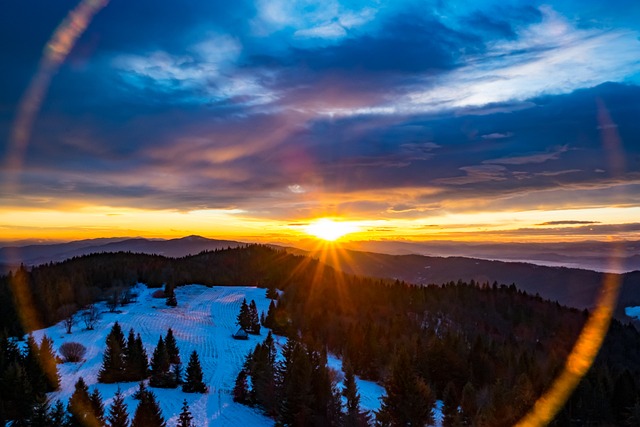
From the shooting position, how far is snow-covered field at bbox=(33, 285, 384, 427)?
49.9 meters

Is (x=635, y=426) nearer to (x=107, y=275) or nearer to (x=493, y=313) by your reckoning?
(x=493, y=313)

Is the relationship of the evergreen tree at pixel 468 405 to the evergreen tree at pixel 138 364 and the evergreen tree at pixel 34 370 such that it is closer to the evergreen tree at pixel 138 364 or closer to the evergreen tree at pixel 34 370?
the evergreen tree at pixel 138 364

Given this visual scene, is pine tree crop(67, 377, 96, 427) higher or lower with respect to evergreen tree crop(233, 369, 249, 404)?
higher

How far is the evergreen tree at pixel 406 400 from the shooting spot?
1657 inches

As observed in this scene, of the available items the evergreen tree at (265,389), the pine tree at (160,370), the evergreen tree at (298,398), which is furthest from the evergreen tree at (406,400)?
the pine tree at (160,370)

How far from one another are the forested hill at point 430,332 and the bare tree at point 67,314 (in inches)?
44.6

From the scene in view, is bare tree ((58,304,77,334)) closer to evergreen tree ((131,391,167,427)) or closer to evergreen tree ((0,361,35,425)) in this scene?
evergreen tree ((0,361,35,425))

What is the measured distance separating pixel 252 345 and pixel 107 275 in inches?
3275

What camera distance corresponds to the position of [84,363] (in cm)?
6988

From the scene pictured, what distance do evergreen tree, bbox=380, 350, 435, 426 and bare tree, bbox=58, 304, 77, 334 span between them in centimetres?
7959

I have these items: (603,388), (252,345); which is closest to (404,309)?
(252,345)

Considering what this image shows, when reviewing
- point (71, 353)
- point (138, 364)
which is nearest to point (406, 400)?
point (138, 364)

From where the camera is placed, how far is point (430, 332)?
358 ft

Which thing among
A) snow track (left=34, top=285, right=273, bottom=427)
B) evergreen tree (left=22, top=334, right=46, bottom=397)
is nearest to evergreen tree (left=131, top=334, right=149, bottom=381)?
snow track (left=34, top=285, right=273, bottom=427)
